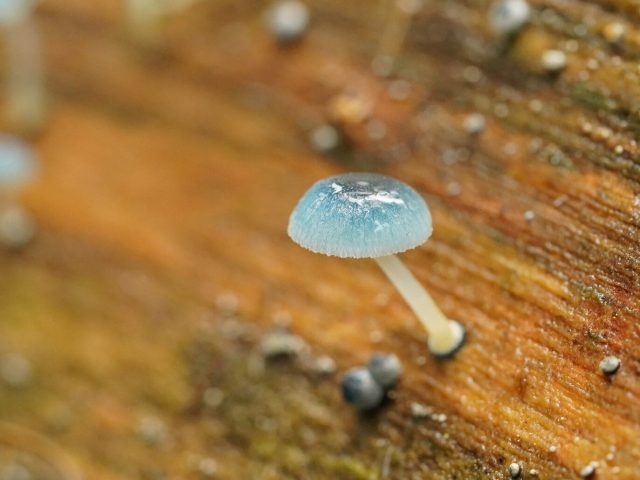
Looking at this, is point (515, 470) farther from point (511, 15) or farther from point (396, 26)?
point (396, 26)

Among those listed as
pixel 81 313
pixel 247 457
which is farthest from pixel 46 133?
pixel 247 457

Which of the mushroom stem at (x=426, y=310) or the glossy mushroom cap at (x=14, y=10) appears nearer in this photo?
the mushroom stem at (x=426, y=310)

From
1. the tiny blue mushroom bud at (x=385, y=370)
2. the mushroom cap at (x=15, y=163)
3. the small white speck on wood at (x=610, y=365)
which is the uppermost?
the small white speck on wood at (x=610, y=365)

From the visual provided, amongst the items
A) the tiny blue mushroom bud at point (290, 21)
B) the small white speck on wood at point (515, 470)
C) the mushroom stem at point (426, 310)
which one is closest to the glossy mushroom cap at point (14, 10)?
the tiny blue mushroom bud at point (290, 21)

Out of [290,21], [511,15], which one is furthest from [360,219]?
[290,21]

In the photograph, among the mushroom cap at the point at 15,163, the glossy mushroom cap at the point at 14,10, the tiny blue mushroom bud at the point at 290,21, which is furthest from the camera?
the glossy mushroom cap at the point at 14,10

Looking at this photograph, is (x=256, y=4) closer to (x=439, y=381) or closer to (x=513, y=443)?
(x=439, y=381)

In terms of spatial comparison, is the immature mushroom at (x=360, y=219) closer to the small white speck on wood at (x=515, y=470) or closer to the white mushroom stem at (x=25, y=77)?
the small white speck on wood at (x=515, y=470)

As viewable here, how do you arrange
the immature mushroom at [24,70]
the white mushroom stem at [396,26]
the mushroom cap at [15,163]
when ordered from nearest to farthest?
the white mushroom stem at [396,26]
the mushroom cap at [15,163]
the immature mushroom at [24,70]
